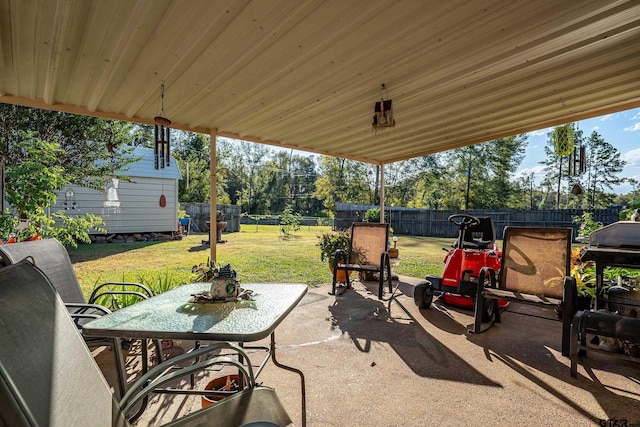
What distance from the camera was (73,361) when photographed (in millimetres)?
1033

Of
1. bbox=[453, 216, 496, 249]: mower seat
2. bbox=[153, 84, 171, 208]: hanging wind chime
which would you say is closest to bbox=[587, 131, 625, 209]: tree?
bbox=[453, 216, 496, 249]: mower seat

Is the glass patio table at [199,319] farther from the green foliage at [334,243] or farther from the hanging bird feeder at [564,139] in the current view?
the hanging bird feeder at [564,139]

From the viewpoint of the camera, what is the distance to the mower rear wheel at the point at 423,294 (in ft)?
12.4

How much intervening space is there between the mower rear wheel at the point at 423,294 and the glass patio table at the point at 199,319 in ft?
7.24

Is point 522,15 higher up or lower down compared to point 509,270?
higher up

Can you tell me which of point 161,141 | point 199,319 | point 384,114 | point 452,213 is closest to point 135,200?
point 161,141

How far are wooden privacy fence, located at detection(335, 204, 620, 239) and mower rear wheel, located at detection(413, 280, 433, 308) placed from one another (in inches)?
350

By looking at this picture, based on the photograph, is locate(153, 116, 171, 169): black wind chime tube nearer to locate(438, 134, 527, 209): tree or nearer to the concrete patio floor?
the concrete patio floor

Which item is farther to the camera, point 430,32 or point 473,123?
point 473,123

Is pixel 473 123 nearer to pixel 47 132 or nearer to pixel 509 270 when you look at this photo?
pixel 509 270

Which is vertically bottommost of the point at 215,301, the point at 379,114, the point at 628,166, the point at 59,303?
the point at 215,301

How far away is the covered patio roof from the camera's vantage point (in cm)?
201

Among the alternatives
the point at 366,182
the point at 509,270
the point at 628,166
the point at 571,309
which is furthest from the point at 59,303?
the point at 628,166

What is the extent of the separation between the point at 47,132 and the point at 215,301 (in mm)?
7514
